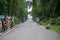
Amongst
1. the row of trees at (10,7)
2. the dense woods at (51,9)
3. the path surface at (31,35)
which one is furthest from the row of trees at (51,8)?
the row of trees at (10,7)

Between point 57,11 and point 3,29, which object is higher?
point 57,11

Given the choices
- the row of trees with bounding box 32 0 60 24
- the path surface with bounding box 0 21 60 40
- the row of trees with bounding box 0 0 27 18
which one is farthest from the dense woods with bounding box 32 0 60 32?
the row of trees with bounding box 0 0 27 18

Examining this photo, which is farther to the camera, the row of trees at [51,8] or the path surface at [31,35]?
the row of trees at [51,8]

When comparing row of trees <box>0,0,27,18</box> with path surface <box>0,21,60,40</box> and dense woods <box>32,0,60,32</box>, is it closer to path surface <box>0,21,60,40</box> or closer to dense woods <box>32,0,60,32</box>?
path surface <box>0,21,60,40</box>

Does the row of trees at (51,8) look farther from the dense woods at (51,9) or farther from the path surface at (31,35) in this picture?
the path surface at (31,35)

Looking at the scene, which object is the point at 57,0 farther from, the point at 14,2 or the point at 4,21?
the point at 14,2

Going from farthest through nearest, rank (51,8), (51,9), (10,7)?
(10,7), (51,9), (51,8)

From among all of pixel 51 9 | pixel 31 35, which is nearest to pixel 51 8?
pixel 51 9

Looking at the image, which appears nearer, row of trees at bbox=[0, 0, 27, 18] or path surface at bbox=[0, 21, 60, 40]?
path surface at bbox=[0, 21, 60, 40]

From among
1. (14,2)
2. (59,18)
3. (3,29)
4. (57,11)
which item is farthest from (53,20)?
(3,29)

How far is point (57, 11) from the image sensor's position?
28.9 m

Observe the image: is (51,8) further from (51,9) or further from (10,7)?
(10,7)

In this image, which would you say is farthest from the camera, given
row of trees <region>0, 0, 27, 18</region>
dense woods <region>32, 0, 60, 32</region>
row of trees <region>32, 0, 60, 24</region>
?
row of trees <region>0, 0, 27, 18</region>

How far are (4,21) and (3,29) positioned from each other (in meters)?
1.04
